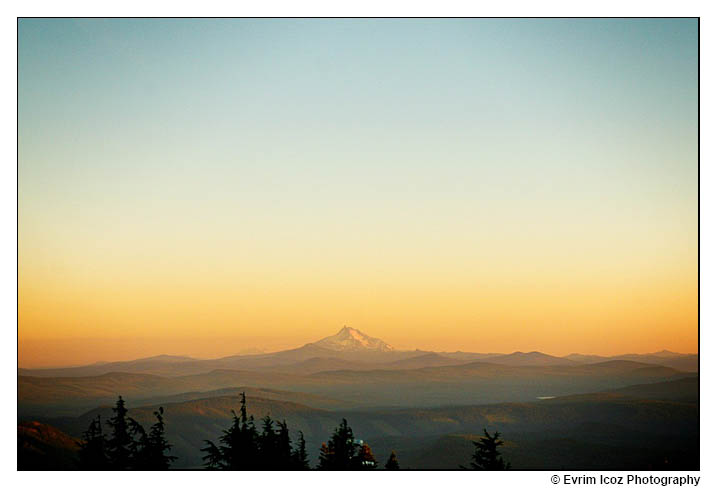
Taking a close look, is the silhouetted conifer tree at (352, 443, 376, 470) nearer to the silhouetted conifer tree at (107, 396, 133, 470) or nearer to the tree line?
the tree line

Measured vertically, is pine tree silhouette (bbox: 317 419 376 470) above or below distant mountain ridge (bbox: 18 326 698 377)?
below

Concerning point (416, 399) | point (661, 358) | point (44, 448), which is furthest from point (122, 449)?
point (661, 358)

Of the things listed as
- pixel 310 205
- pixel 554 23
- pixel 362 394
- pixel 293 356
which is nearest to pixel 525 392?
pixel 362 394

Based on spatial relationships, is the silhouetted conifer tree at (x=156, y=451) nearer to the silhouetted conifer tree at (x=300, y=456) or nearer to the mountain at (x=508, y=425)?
the mountain at (x=508, y=425)

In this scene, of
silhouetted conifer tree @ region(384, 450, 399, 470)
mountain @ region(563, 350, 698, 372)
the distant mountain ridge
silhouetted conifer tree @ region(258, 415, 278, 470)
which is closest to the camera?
silhouetted conifer tree @ region(258, 415, 278, 470)

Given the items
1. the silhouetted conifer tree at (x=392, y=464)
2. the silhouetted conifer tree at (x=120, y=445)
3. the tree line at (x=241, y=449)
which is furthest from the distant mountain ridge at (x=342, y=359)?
the silhouetted conifer tree at (x=392, y=464)

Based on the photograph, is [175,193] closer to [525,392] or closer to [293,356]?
[293,356]

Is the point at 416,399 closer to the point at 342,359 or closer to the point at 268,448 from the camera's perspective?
the point at 342,359

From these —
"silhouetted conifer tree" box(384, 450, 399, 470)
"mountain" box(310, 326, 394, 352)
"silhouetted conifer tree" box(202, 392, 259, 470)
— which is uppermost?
"mountain" box(310, 326, 394, 352)

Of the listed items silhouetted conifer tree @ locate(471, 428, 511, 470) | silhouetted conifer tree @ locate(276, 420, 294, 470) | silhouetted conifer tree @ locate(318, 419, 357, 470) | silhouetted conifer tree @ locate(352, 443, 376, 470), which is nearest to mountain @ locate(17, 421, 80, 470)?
silhouetted conifer tree @ locate(276, 420, 294, 470)
